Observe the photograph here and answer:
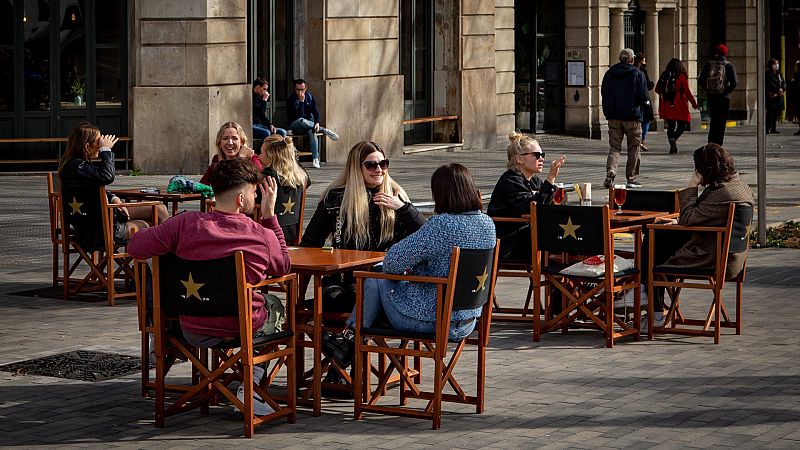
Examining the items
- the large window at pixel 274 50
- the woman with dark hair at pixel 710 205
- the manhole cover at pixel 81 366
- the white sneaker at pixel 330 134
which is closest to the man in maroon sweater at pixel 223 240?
the manhole cover at pixel 81 366

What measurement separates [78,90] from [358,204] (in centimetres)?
1499

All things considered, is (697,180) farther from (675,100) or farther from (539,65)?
(539,65)

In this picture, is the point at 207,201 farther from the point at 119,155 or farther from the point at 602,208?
the point at 119,155

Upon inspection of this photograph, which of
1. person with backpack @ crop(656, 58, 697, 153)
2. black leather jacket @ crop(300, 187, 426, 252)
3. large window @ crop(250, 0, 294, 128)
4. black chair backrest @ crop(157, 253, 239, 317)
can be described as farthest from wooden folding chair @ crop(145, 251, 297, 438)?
person with backpack @ crop(656, 58, 697, 153)

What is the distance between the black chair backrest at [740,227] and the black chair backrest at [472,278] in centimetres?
295

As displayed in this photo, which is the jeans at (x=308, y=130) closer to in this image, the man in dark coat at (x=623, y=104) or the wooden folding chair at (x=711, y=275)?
the man in dark coat at (x=623, y=104)

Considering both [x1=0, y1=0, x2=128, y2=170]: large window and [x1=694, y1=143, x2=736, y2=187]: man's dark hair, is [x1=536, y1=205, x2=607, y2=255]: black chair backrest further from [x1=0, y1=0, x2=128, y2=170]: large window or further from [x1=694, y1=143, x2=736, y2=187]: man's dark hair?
[x1=0, y1=0, x2=128, y2=170]: large window

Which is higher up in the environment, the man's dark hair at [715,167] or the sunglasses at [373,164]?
the sunglasses at [373,164]

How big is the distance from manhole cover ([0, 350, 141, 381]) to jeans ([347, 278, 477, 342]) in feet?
5.92

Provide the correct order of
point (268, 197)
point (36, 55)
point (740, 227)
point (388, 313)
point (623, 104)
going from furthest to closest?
point (36, 55)
point (623, 104)
point (740, 227)
point (268, 197)
point (388, 313)

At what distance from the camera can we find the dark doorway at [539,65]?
3225 centimetres

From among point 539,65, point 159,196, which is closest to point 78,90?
point 159,196

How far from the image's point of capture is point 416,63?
93.5 ft

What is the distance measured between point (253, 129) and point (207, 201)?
11.6 metres
